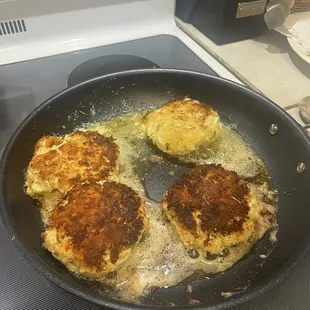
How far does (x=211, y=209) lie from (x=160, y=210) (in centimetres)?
14

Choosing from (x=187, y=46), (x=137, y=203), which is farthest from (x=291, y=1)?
(x=137, y=203)

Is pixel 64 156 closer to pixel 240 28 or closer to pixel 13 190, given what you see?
pixel 13 190

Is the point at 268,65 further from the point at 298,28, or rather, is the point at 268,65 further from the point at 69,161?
the point at 69,161

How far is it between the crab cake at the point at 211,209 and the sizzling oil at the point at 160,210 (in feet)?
0.11

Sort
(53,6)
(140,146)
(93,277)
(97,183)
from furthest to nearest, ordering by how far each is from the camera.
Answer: (53,6) → (140,146) → (97,183) → (93,277)

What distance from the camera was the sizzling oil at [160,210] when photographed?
0.80m

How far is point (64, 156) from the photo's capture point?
0.95 m

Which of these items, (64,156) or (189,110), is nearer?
(64,156)

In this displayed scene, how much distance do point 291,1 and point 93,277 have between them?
1.23 metres

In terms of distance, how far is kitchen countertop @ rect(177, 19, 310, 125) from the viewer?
1340 millimetres

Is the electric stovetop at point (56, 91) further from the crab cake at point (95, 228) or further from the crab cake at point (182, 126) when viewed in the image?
the crab cake at point (182, 126)

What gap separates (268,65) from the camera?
1472mm

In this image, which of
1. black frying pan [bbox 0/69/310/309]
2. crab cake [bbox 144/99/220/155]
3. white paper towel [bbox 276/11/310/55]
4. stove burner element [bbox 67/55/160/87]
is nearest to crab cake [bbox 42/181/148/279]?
black frying pan [bbox 0/69/310/309]

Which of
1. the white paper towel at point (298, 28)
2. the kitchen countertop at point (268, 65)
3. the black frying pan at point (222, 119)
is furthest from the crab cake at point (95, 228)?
the white paper towel at point (298, 28)
